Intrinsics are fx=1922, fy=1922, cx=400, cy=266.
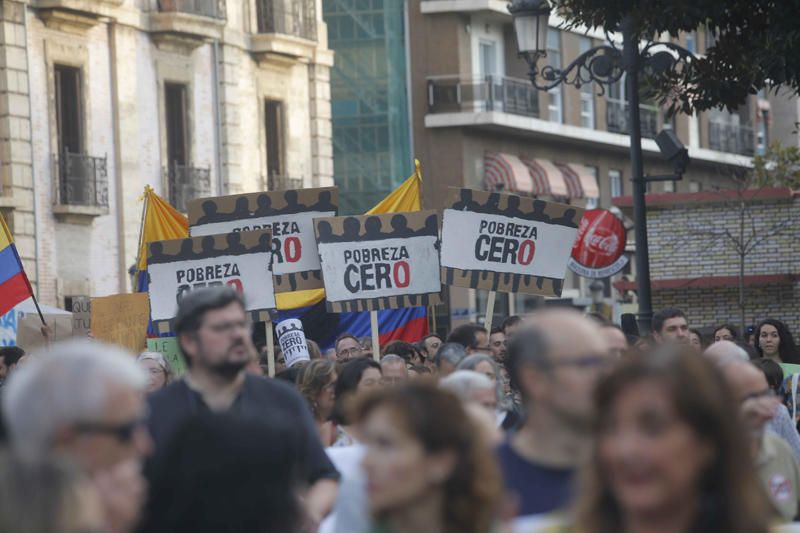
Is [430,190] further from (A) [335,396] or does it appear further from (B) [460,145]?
(A) [335,396]

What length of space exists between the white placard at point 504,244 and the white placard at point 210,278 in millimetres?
1911

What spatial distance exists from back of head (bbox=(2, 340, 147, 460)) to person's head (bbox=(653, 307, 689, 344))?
8242mm

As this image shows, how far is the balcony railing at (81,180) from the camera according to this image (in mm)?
28656

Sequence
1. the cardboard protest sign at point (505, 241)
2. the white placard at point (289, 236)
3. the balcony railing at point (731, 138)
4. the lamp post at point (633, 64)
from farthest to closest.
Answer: the balcony railing at point (731, 138)
the lamp post at point (633, 64)
the white placard at point (289, 236)
the cardboard protest sign at point (505, 241)

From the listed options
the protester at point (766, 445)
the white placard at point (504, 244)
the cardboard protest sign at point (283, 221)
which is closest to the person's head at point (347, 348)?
the white placard at point (504, 244)

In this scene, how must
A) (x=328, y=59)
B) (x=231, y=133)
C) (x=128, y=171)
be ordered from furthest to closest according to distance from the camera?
(x=328, y=59) < (x=231, y=133) < (x=128, y=171)

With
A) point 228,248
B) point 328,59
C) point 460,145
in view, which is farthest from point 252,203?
point 460,145

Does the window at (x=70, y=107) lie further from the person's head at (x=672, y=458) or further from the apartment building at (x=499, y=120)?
the person's head at (x=672, y=458)

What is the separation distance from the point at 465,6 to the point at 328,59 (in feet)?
29.2

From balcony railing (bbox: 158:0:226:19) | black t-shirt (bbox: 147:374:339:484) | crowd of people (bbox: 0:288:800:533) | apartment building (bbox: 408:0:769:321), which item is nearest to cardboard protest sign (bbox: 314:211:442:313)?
black t-shirt (bbox: 147:374:339:484)

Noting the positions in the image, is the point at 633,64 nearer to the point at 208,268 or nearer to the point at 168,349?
→ the point at 168,349

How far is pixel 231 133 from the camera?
108 ft


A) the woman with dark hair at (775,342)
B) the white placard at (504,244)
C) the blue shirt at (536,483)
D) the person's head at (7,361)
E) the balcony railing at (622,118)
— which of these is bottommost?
the woman with dark hair at (775,342)

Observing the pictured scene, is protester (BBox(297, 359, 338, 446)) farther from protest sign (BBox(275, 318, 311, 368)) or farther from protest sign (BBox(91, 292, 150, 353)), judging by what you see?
protest sign (BBox(91, 292, 150, 353))
